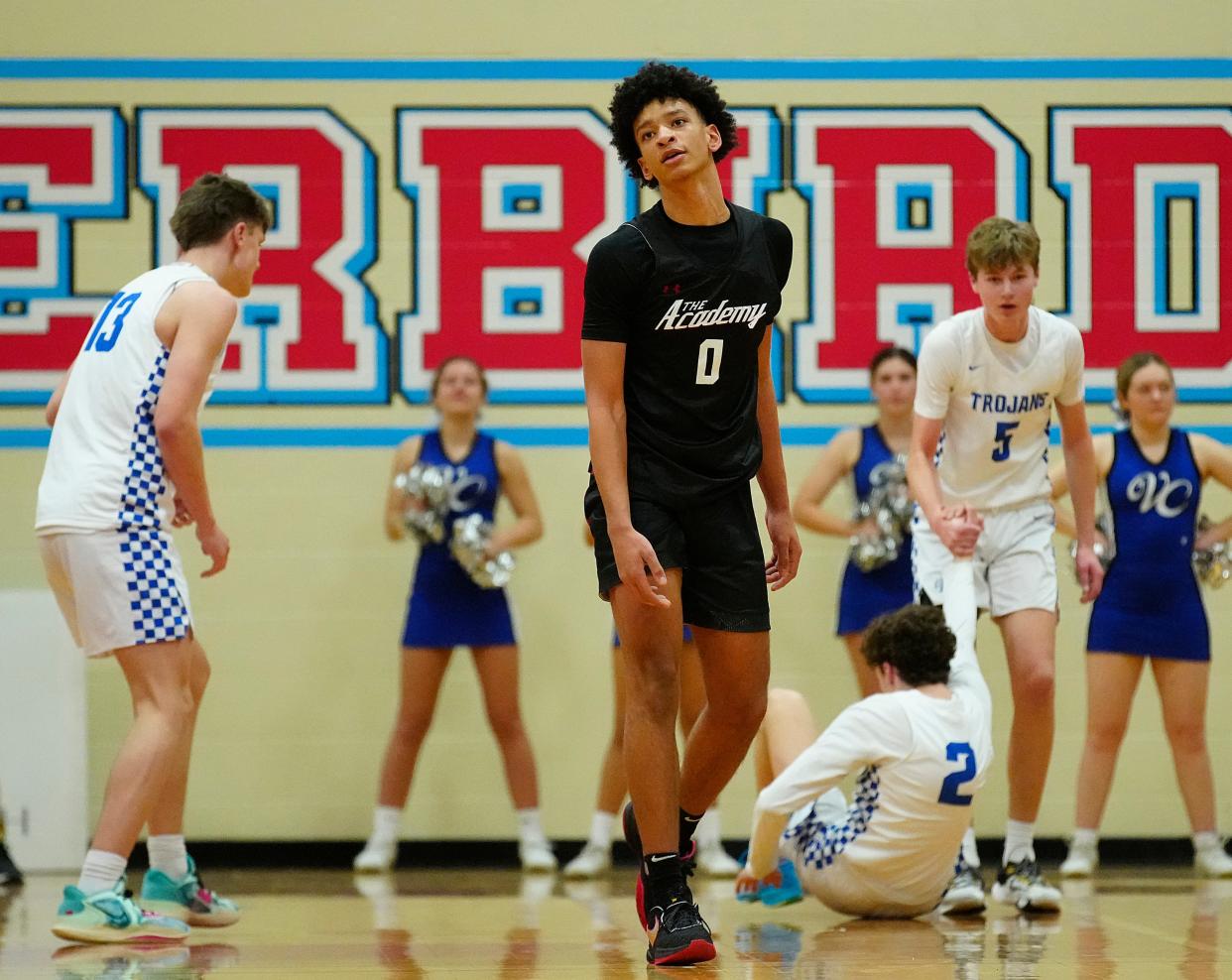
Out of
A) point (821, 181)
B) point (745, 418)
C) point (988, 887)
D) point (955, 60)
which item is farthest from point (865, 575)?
point (745, 418)

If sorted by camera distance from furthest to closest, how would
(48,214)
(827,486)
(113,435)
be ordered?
1. (48,214)
2. (827,486)
3. (113,435)

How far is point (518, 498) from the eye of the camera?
686 cm

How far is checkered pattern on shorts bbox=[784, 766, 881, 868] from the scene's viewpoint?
443 cm

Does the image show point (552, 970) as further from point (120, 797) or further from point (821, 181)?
point (821, 181)

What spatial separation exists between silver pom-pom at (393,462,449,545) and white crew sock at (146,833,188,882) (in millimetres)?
2311

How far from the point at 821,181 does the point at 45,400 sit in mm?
3658

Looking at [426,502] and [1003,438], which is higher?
[1003,438]

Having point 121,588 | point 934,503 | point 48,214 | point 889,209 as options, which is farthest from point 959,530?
point 48,214

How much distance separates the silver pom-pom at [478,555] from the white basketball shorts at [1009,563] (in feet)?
7.25

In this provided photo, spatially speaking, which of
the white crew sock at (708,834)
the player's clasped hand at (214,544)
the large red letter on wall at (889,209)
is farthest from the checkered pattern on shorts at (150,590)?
the large red letter on wall at (889,209)

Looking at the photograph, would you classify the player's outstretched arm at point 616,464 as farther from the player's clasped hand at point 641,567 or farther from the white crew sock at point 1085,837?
the white crew sock at point 1085,837

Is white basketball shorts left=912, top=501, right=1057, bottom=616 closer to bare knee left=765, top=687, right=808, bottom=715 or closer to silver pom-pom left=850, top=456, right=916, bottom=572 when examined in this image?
bare knee left=765, top=687, right=808, bottom=715

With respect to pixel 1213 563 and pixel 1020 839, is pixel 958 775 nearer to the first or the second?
pixel 1020 839

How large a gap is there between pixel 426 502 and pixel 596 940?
2.82m
